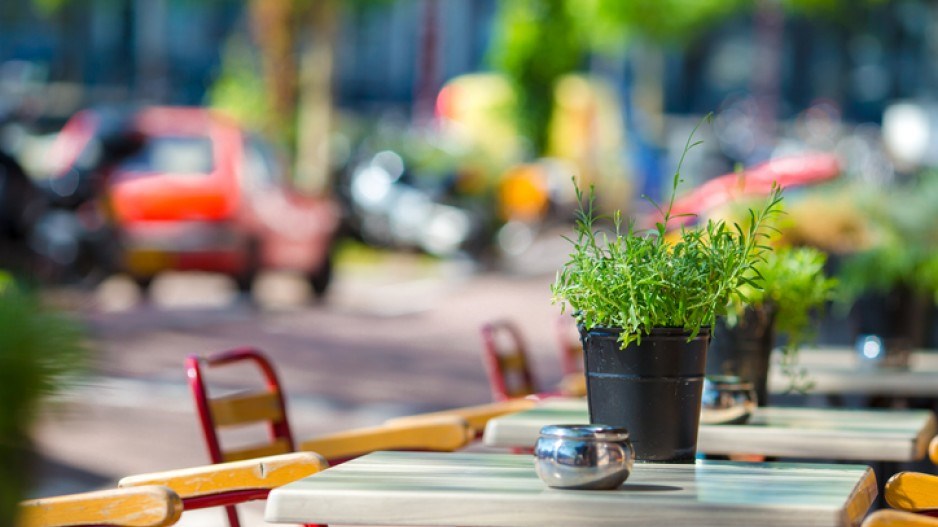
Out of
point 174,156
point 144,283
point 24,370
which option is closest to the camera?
point 24,370

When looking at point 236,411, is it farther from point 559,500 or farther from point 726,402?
point 559,500

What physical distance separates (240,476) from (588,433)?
2.61ft

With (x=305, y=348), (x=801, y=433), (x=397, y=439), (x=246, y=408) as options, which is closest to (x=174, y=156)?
(x=305, y=348)

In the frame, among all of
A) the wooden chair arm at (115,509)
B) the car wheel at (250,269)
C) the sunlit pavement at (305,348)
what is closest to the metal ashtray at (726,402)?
the wooden chair arm at (115,509)

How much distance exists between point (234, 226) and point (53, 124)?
566 inches

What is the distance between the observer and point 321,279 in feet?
53.0

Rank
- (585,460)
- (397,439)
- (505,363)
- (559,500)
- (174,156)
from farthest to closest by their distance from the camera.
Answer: (174,156) → (505,363) → (397,439) → (585,460) → (559,500)

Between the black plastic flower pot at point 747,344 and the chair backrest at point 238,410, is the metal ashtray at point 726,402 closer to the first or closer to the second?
the black plastic flower pot at point 747,344

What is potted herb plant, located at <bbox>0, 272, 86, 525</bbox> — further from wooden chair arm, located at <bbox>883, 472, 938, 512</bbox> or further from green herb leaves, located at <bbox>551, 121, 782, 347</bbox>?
wooden chair arm, located at <bbox>883, 472, 938, 512</bbox>

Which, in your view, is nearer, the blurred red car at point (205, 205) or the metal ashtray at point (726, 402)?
the metal ashtray at point (726, 402)

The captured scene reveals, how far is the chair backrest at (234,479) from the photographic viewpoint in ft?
10.7

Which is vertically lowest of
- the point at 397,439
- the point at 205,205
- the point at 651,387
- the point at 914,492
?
the point at 914,492

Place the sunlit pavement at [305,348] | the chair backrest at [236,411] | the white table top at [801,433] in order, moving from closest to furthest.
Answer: the white table top at [801,433], the chair backrest at [236,411], the sunlit pavement at [305,348]

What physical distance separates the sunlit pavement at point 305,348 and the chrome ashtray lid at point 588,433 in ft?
3.18
